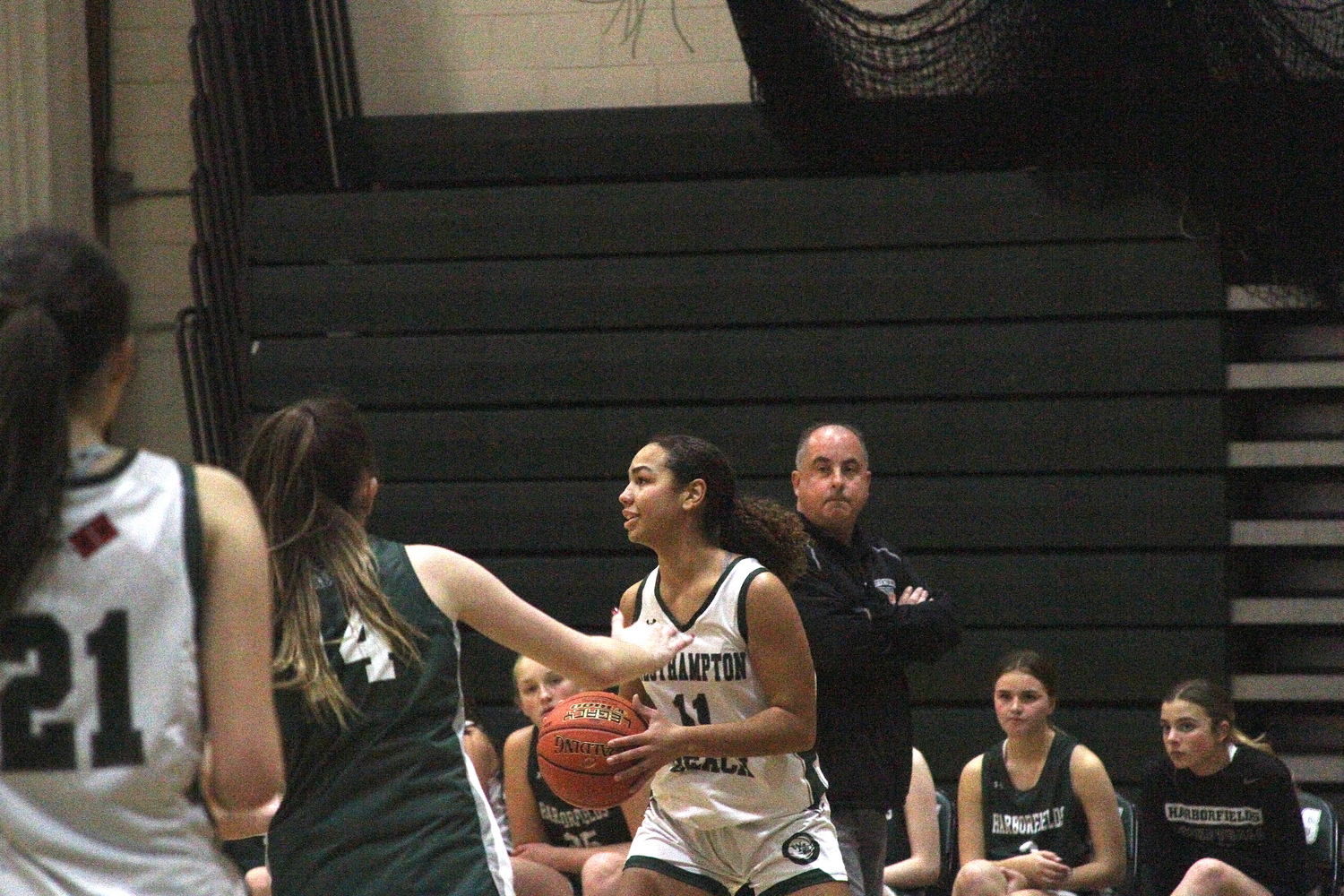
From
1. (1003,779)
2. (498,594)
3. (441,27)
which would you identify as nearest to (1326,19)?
(1003,779)

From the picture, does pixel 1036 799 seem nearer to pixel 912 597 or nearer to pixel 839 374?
pixel 912 597

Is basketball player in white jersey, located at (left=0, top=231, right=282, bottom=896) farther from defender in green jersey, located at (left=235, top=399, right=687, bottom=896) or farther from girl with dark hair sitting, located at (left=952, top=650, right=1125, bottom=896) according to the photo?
girl with dark hair sitting, located at (left=952, top=650, right=1125, bottom=896)

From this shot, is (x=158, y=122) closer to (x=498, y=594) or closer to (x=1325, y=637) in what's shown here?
(x=1325, y=637)

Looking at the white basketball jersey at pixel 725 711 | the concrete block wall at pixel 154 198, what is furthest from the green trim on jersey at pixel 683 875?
the concrete block wall at pixel 154 198

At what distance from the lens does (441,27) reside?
7512 millimetres

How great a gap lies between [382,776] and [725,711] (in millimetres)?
1320

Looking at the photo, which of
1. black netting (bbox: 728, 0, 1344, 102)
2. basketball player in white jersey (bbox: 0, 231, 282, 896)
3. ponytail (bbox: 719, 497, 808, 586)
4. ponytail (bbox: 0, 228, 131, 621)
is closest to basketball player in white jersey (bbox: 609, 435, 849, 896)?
ponytail (bbox: 719, 497, 808, 586)

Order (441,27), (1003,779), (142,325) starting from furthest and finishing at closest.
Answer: (142,325)
(441,27)
(1003,779)

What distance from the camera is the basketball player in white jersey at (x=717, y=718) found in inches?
142

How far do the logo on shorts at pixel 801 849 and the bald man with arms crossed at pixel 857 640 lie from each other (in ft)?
2.35

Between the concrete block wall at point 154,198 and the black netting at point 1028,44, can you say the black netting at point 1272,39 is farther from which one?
the concrete block wall at point 154,198

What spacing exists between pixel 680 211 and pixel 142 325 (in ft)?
9.88

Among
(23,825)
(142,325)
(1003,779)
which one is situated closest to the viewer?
(23,825)

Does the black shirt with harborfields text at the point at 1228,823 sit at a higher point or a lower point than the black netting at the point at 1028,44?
lower
